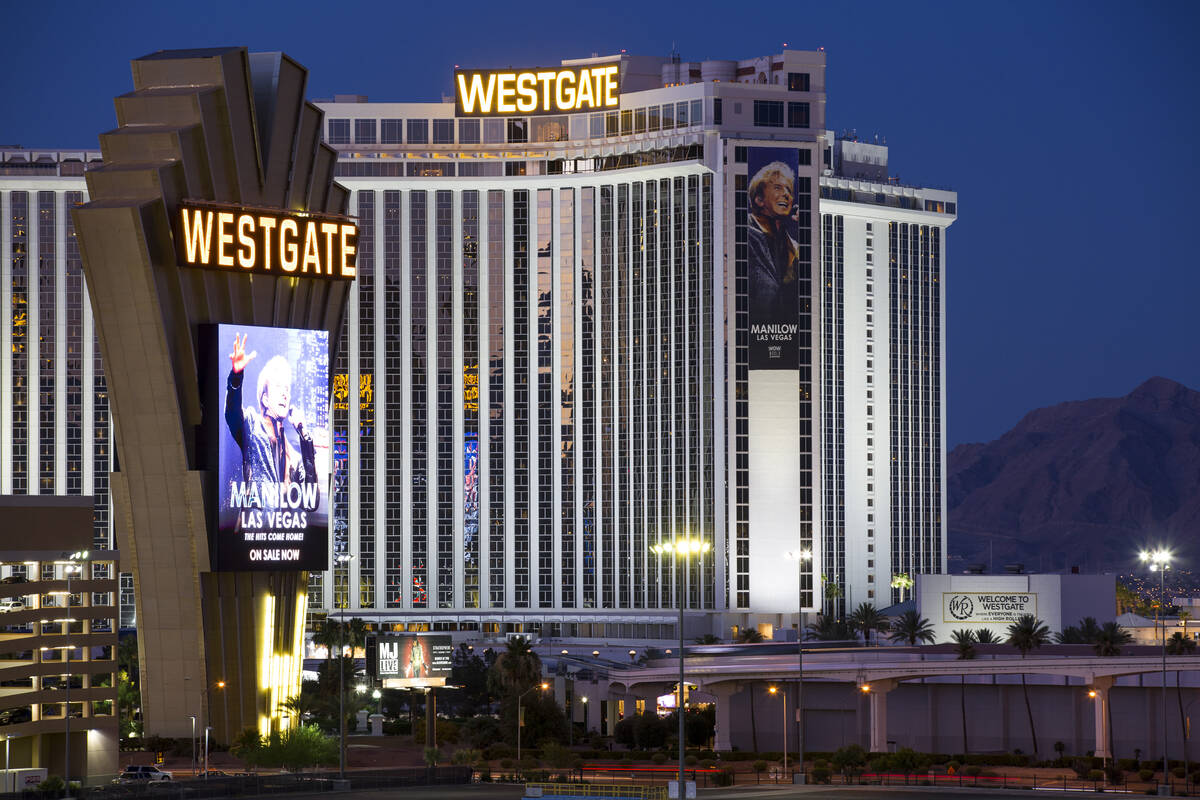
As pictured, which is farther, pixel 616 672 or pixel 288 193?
pixel 616 672

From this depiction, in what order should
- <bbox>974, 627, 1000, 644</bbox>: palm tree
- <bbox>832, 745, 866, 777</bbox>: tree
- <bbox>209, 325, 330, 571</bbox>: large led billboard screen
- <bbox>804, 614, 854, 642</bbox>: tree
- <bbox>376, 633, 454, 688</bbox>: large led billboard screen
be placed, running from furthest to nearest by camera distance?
<bbox>804, 614, 854, 642</bbox>: tree < <bbox>974, 627, 1000, 644</bbox>: palm tree < <bbox>376, 633, 454, 688</bbox>: large led billboard screen < <bbox>209, 325, 330, 571</bbox>: large led billboard screen < <bbox>832, 745, 866, 777</bbox>: tree

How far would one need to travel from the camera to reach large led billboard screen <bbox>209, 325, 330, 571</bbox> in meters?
118

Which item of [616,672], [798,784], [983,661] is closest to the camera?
[798,784]

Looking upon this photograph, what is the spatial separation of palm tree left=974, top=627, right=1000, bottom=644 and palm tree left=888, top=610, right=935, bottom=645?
4016 millimetres

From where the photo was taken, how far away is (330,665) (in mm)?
152250

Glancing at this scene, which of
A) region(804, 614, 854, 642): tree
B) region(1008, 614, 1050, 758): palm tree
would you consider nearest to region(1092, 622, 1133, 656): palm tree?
region(1008, 614, 1050, 758): palm tree

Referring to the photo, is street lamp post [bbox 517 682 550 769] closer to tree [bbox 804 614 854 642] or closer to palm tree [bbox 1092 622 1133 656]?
palm tree [bbox 1092 622 1133 656]

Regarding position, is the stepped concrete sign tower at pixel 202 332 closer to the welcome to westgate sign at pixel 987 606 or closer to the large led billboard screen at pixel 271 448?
the large led billboard screen at pixel 271 448

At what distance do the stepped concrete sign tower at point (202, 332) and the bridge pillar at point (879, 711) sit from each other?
135 ft

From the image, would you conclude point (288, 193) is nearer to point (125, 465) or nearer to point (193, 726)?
point (125, 465)

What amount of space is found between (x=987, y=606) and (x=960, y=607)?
2377 millimetres

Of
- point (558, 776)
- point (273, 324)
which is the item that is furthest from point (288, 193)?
point (558, 776)

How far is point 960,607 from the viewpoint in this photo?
6909 inches

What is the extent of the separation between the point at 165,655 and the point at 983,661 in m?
55.4
